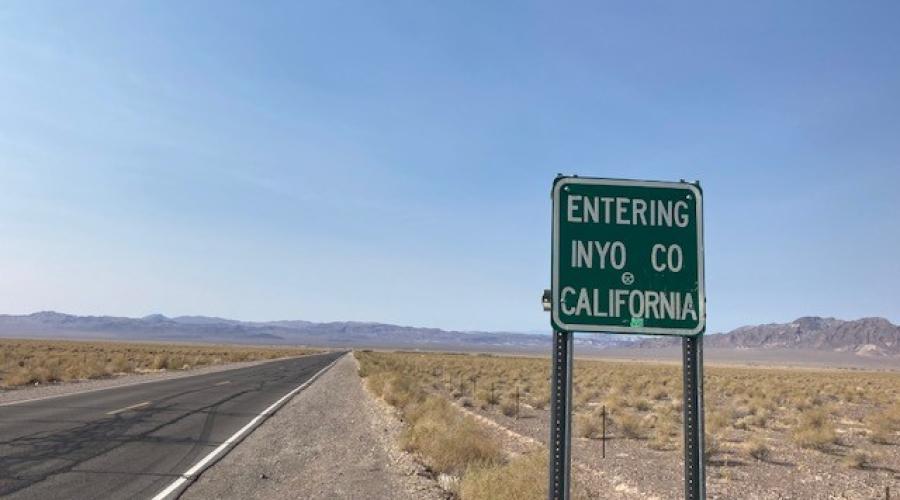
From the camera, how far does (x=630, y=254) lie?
11.4 ft

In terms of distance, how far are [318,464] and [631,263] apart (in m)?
9.30

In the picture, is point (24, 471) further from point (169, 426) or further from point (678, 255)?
point (678, 255)

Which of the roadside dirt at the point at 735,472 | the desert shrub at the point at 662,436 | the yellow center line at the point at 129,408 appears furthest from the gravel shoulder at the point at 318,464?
the desert shrub at the point at 662,436

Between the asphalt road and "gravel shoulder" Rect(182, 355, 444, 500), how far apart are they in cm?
68

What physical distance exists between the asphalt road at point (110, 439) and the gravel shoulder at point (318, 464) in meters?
0.68

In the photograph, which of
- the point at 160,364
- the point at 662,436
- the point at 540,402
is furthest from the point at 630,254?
the point at 160,364

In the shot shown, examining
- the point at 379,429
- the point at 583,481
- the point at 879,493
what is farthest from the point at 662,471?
the point at 379,429

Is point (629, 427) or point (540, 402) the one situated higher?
point (629, 427)

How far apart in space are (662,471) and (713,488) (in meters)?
1.58

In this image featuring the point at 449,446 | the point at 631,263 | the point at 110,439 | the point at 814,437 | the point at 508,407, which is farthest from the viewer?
the point at 508,407

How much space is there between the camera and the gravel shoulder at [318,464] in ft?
29.5

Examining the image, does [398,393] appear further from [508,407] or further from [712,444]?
[712,444]

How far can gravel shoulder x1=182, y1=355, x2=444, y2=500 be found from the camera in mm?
9000

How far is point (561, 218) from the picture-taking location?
11.3 feet
